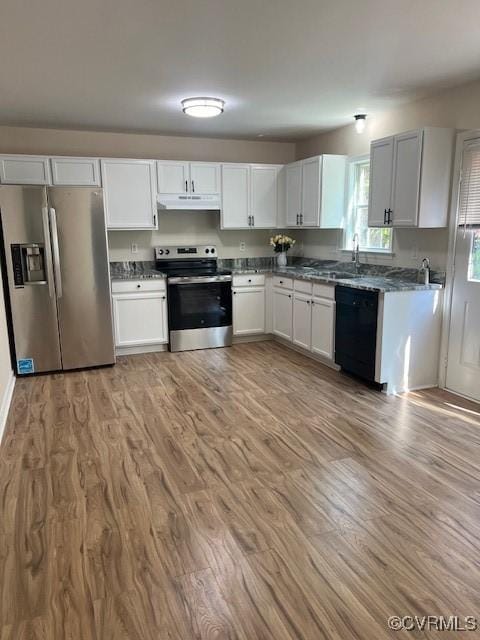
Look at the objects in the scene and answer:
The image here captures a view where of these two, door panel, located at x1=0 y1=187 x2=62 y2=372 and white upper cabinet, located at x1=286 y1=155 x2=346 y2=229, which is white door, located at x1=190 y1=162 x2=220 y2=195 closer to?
white upper cabinet, located at x1=286 y1=155 x2=346 y2=229

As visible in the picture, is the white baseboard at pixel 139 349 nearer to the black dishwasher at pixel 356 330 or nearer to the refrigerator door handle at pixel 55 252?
the refrigerator door handle at pixel 55 252

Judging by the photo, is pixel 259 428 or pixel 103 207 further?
pixel 103 207

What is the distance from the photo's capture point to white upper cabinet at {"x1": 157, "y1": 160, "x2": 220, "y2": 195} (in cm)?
532

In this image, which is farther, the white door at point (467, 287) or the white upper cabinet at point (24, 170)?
the white upper cabinet at point (24, 170)

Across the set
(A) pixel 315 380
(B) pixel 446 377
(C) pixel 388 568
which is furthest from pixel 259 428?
(B) pixel 446 377

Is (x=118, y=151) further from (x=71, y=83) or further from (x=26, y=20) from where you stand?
(x=26, y=20)

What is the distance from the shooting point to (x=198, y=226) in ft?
19.5

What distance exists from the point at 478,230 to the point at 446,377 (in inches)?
51.0

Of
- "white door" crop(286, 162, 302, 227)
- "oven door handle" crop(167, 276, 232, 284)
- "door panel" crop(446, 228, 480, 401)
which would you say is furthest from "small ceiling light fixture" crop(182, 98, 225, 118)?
"door panel" crop(446, 228, 480, 401)

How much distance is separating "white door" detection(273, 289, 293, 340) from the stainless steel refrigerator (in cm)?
200

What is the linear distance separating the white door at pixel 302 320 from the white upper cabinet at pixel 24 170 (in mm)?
2967

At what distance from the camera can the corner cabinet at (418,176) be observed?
373 cm

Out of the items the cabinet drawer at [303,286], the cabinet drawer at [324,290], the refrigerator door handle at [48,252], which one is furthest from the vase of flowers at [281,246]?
the refrigerator door handle at [48,252]

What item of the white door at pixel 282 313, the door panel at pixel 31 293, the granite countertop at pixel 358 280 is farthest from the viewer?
the white door at pixel 282 313
